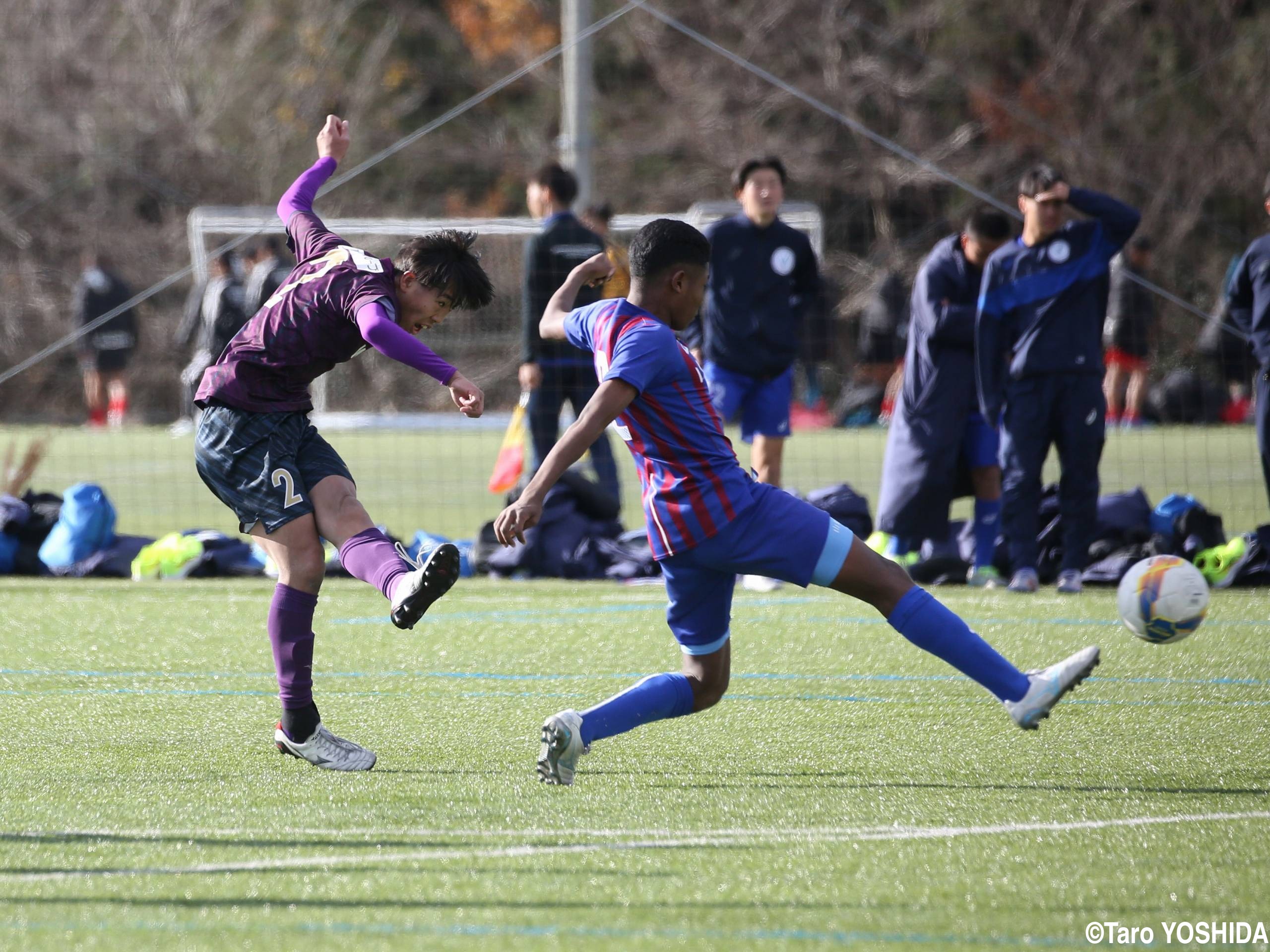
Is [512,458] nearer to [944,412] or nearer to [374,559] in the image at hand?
[944,412]

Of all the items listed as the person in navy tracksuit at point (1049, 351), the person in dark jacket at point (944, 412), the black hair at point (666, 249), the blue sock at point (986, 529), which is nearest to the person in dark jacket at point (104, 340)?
the person in dark jacket at point (944, 412)

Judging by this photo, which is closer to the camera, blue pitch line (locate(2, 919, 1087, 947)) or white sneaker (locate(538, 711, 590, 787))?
blue pitch line (locate(2, 919, 1087, 947))

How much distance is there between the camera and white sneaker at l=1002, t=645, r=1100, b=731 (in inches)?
161

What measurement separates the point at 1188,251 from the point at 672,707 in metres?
21.5

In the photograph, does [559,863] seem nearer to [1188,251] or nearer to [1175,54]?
[1188,251]

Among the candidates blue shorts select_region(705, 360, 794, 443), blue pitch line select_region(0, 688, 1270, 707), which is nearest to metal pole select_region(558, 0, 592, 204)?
blue shorts select_region(705, 360, 794, 443)

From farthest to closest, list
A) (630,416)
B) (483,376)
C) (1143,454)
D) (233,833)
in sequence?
1. (483,376)
2. (1143,454)
3. (630,416)
4. (233,833)

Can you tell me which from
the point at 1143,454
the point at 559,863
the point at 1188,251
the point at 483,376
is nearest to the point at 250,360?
the point at 559,863

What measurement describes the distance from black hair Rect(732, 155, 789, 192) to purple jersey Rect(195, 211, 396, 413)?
4153mm

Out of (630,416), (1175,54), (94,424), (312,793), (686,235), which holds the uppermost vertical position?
(1175,54)

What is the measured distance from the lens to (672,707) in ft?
14.2

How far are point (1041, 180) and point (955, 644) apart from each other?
14.3 feet

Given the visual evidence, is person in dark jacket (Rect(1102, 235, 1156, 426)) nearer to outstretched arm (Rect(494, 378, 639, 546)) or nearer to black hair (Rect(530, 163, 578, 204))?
black hair (Rect(530, 163, 578, 204))

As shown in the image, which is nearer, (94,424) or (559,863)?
(559,863)
